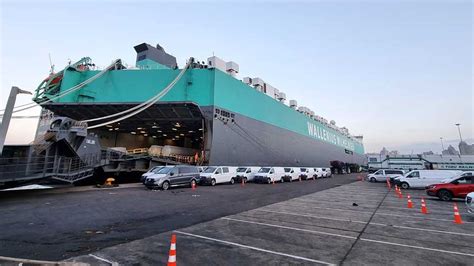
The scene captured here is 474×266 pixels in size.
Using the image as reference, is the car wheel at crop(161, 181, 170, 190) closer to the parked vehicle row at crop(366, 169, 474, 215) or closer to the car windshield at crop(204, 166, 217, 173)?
the car windshield at crop(204, 166, 217, 173)

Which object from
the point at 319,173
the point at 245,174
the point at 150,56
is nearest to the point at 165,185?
the point at 245,174

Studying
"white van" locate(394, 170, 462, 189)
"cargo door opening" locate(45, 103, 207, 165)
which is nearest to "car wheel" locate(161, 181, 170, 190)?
"cargo door opening" locate(45, 103, 207, 165)

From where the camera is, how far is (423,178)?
24250mm

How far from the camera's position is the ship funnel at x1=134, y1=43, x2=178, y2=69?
131 ft

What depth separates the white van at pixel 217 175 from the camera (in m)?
24.1

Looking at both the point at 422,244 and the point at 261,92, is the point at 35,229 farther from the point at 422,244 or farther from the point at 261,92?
the point at 261,92

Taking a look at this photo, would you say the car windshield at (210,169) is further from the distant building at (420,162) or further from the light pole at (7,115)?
the distant building at (420,162)

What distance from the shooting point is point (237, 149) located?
113 feet

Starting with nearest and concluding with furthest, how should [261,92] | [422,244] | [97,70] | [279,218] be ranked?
[422,244] < [279,218] < [97,70] < [261,92]

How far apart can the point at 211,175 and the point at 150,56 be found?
1027 inches

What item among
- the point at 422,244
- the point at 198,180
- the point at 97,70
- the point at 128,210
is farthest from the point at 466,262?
the point at 97,70

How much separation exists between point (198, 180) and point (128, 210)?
12650 mm

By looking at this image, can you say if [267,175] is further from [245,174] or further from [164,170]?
[164,170]

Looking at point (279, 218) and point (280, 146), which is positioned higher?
point (280, 146)
